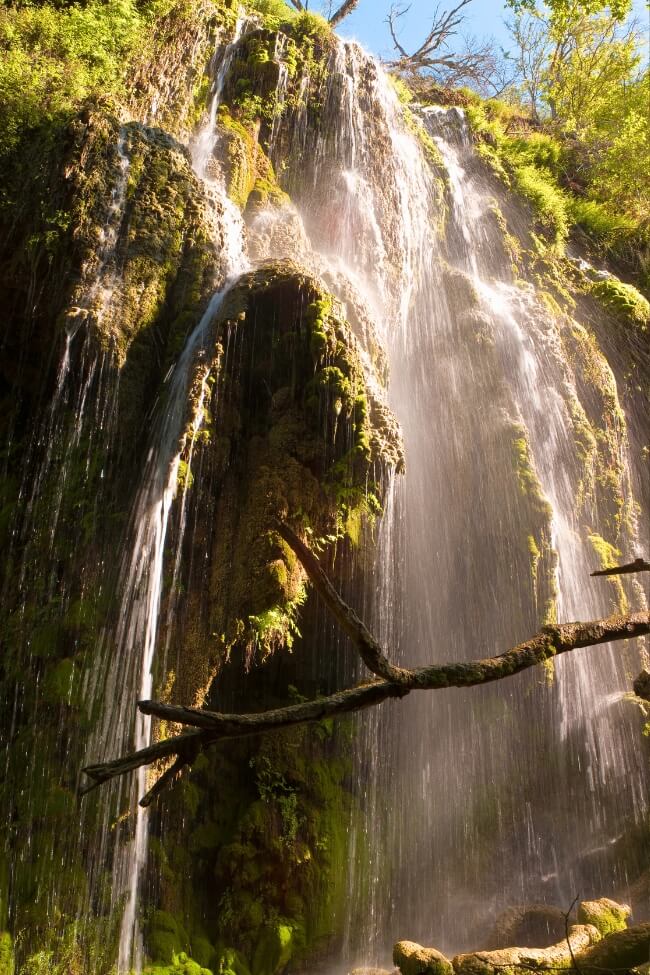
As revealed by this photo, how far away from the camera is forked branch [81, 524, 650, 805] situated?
1966 millimetres

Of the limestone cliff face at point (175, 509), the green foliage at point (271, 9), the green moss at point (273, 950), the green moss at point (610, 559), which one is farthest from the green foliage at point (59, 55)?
the green moss at point (610, 559)

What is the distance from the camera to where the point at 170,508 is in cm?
599

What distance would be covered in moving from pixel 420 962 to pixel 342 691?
13.1 feet

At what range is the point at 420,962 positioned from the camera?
5008 mm

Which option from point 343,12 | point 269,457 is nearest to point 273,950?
point 269,457

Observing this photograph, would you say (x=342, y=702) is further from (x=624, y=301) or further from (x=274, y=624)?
(x=624, y=301)

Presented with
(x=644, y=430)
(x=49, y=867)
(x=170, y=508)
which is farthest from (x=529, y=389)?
(x=49, y=867)

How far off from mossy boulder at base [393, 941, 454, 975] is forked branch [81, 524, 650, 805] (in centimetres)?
375

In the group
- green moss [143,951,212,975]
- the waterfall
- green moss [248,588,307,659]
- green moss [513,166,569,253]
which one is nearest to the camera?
green moss [143,951,212,975]

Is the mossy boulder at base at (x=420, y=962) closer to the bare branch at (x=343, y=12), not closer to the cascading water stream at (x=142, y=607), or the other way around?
the cascading water stream at (x=142, y=607)

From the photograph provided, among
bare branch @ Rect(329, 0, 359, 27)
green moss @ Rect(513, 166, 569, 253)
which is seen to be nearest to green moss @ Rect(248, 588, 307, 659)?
green moss @ Rect(513, 166, 569, 253)

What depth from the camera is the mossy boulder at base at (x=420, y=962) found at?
495cm

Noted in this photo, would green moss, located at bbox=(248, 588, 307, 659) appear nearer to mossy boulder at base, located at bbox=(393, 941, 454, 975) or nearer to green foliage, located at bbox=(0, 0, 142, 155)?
mossy boulder at base, located at bbox=(393, 941, 454, 975)

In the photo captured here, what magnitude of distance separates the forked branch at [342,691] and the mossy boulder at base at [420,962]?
375 centimetres
